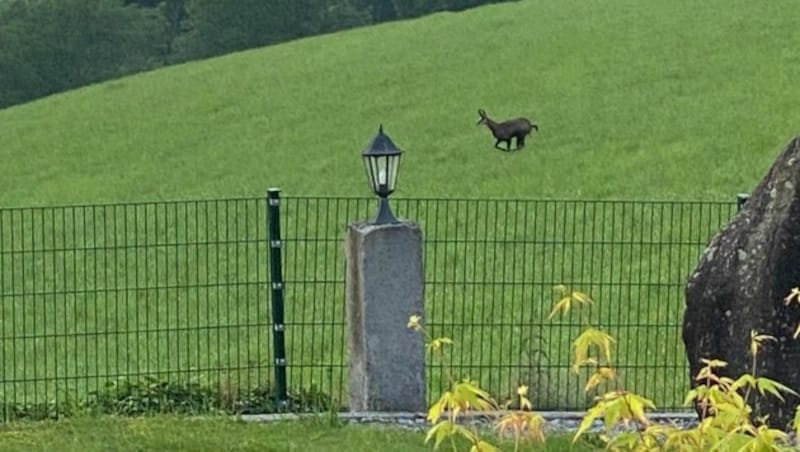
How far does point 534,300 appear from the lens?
1401cm

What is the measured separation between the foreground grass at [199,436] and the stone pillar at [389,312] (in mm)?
516

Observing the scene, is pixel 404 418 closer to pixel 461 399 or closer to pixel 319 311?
pixel 461 399

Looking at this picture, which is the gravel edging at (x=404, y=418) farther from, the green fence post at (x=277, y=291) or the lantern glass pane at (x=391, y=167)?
the lantern glass pane at (x=391, y=167)

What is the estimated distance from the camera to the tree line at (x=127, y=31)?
6456cm

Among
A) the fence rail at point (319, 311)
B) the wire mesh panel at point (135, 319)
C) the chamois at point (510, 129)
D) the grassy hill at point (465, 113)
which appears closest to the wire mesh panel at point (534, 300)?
the fence rail at point (319, 311)

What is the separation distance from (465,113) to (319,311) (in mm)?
13738

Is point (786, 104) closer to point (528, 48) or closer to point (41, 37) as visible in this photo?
point (528, 48)

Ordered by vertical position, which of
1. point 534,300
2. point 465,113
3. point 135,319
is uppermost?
point 465,113

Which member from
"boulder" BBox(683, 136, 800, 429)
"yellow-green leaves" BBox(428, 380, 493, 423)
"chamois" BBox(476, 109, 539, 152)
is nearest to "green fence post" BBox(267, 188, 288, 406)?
"boulder" BBox(683, 136, 800, 429)

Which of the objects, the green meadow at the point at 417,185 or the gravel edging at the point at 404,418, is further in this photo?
the green meadow at the point at 417,185

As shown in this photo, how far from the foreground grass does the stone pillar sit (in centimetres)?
52

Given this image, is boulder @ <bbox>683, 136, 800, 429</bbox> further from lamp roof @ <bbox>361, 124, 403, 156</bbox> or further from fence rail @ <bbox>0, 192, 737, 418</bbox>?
lamp roof @ <bbox>361, 124, 403, 156</bbox>

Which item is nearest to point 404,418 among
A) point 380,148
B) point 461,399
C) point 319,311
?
point 380,148

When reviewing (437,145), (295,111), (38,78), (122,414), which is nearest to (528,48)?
(295,111)
